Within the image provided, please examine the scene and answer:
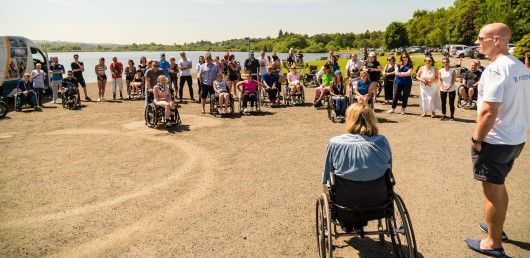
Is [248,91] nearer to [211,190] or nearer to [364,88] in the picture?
[364,88]

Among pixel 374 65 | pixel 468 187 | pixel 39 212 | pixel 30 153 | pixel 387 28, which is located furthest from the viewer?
pixel 387 28

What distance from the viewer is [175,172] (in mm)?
7098

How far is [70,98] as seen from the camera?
48.4ft

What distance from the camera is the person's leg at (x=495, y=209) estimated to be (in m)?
3.82

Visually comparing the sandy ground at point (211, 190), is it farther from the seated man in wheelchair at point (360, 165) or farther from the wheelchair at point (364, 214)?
the seated man in wheelchair at point (360, 165)

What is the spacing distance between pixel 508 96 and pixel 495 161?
2.10 feet

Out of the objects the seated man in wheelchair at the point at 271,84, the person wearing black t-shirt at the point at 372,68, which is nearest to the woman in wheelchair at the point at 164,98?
the seated man in wheelchair at the point at 271,84

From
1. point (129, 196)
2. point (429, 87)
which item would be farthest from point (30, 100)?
point (429, 87)

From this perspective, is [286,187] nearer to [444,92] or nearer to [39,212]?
[39,212]

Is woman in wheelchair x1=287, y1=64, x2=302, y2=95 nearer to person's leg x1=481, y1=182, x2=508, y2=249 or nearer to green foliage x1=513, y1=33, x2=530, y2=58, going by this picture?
person's leg x1=481, y1=182, x2=508, y2=249

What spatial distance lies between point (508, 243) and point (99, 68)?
15999mm

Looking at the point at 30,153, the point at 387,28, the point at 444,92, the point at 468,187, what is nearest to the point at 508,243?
the point at 468,187

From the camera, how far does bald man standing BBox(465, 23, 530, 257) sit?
11.8ft

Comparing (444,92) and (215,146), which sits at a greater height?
(444,92)
